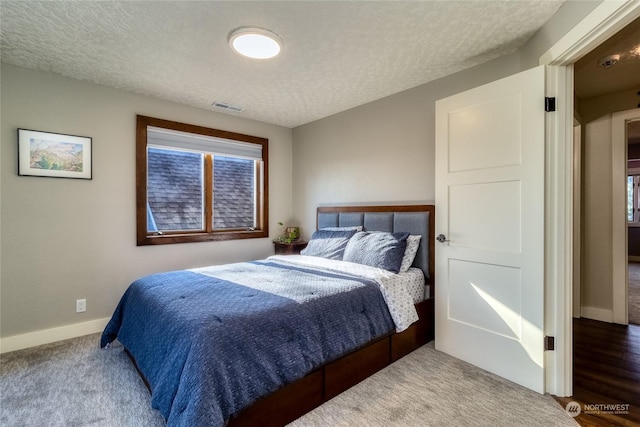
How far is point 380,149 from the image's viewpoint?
3.43 metres

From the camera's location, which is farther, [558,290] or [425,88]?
[425,88]

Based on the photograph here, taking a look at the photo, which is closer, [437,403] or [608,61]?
[437,403]

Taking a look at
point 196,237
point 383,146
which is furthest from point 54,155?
point 383,146

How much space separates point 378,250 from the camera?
108 inches

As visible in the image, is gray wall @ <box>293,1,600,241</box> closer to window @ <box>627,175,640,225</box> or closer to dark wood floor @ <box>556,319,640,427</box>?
dark wood floor @ <box>556,319,640,427</box>

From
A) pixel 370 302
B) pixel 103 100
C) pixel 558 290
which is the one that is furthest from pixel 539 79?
pixel 103 100

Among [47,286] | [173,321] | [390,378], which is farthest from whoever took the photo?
[47,286]

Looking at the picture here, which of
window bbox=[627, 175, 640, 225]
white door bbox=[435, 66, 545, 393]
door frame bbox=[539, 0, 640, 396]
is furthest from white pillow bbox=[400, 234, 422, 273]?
window bbox=[627, 175, 640, 225]

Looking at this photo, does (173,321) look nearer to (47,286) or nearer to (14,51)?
(47,286)

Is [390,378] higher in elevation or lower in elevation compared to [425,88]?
lower

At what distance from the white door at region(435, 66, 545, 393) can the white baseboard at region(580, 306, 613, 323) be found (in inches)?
80.3

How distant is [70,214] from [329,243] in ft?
8.31

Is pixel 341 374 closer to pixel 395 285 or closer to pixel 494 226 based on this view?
pixel 395 285

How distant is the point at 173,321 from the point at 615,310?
4.20 m
